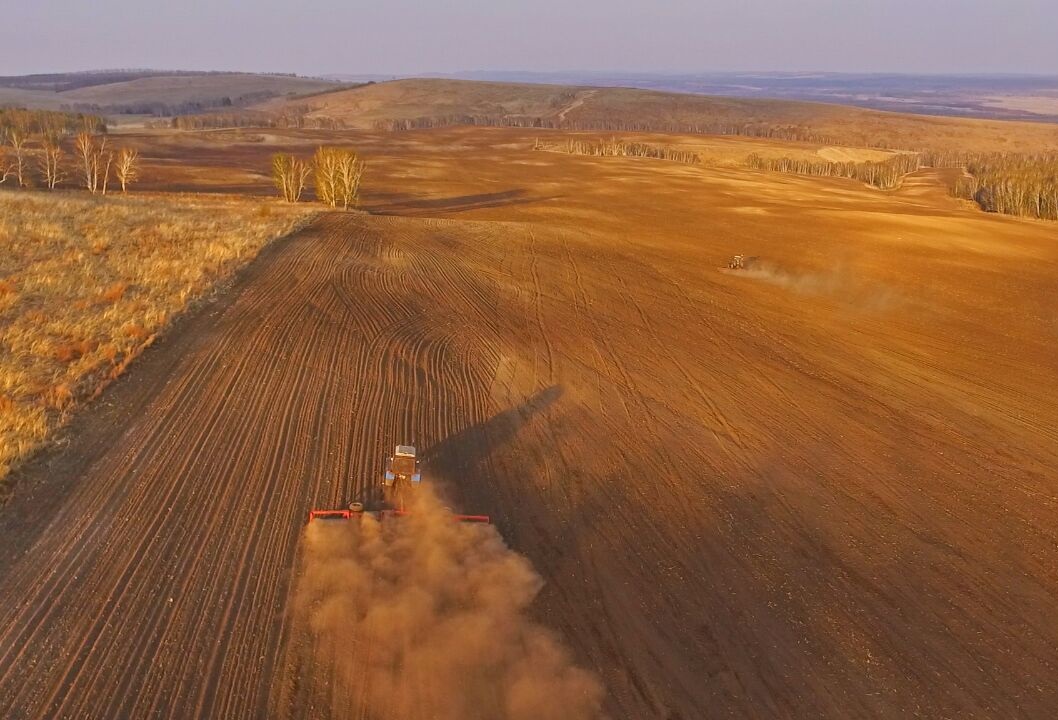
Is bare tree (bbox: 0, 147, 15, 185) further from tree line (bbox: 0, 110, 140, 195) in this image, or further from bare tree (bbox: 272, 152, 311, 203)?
bare tree (bbox: 272, 152, 311, 203)

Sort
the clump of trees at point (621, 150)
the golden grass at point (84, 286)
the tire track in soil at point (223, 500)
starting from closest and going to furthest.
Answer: the tire track in soil at point (223, 500) → the golden grass at point (84, 286) → the clump of trees at point (621, 150)

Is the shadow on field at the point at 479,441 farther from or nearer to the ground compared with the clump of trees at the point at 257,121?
nearer to the ground

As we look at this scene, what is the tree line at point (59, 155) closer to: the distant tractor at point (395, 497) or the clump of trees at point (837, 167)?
the distant tractor at point (395, 497)

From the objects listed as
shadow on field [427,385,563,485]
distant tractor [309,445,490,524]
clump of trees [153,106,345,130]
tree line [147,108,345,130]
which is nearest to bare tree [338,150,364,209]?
shadow on field [427,385,563,485]

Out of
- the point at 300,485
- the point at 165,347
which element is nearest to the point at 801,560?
the point at 300,485

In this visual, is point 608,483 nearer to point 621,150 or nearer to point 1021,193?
point 1021,193

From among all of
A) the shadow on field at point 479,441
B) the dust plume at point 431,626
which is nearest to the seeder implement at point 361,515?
the dust plume at point 431,626
